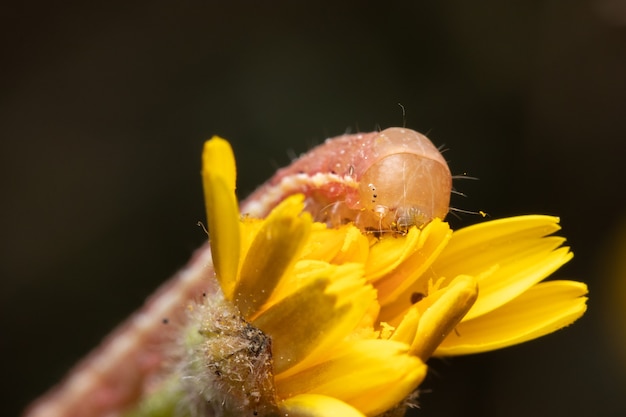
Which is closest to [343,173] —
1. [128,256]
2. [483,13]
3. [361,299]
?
[361,299]

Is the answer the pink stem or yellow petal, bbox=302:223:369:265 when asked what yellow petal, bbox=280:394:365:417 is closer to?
yellow petal, bbox=302:223:369:265

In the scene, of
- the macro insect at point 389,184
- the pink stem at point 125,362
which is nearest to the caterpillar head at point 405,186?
the macro insect at point 389,184

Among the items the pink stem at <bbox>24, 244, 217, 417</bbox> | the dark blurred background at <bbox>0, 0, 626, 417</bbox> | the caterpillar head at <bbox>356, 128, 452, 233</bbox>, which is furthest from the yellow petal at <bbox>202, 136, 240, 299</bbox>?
the dark blurred background at <bbox>0, 0, 626, 417</bbox>

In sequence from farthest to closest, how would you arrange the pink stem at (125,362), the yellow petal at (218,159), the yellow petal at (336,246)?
the pink stem at (125,362)
the yellow petal at (336,246)
the yellow petal at (218,159)

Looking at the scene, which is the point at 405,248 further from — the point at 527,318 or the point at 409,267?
the point at 527,318

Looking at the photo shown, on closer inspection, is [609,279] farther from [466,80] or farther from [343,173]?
[343,173]

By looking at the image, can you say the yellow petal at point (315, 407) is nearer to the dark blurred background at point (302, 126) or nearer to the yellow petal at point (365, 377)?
the yellow petal at point (365, 377)

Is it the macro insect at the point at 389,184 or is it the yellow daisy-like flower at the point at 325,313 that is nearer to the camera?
the yellow daisy-like flower at the point at 325,313

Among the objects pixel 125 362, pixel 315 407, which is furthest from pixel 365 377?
pixel 125 362
